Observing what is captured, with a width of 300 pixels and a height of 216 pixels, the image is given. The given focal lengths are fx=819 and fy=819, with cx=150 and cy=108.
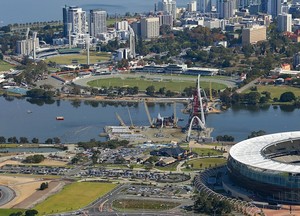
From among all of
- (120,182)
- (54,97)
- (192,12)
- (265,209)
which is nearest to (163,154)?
(120,182)

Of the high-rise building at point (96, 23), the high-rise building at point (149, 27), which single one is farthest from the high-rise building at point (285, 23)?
the high-rise building at point (96, 23)

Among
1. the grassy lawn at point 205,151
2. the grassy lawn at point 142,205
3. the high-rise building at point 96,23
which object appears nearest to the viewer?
the grassy lawn at point 142,205

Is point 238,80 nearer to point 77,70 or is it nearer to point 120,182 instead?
point 77,70

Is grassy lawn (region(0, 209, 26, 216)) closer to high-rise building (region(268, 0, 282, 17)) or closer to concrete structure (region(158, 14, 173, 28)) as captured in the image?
concrete structure (region(158, 14, 173, 28))

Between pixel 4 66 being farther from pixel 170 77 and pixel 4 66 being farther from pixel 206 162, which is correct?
pixel 206 162

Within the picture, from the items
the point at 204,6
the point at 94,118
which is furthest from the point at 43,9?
the point at 94,118

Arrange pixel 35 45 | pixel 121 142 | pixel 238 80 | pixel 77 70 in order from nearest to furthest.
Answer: pixel 121 142
pixel 238 80
pixel 77 70
pixel 35 45

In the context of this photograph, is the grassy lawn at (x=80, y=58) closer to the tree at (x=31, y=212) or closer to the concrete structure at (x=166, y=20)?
the concrete structure at (x=166, y=20)
